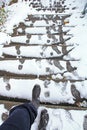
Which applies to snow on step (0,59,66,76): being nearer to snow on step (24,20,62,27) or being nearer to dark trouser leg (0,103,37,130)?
dark trouser leg (0,103,37,130)

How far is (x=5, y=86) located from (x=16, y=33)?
218 cm

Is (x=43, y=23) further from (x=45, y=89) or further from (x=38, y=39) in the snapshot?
(x=45, y=89)

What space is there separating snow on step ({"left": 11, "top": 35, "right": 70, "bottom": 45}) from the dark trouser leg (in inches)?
103

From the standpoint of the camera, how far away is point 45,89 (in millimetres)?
3945

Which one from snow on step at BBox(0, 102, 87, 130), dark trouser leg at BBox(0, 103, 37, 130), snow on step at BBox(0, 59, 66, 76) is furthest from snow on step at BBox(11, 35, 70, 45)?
dark trouser leg at BBox(0, 103, 37, 130)

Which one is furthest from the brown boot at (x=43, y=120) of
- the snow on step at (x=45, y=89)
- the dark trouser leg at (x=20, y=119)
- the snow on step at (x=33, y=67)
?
the snow on step at (x=33, y=67)

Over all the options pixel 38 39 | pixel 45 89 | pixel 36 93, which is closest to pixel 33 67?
pixel 45 89

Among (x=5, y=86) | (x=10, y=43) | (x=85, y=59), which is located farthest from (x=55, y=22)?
(x=5, y=86)

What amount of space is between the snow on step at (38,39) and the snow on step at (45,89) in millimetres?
1526

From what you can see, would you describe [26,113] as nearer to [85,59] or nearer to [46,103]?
[46,103]

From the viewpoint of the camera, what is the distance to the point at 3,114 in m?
3.64

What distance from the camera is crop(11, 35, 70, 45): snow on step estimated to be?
5469 millimetres

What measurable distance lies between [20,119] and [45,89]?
1357mm

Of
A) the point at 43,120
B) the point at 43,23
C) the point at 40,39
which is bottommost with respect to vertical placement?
the point at 43,120
